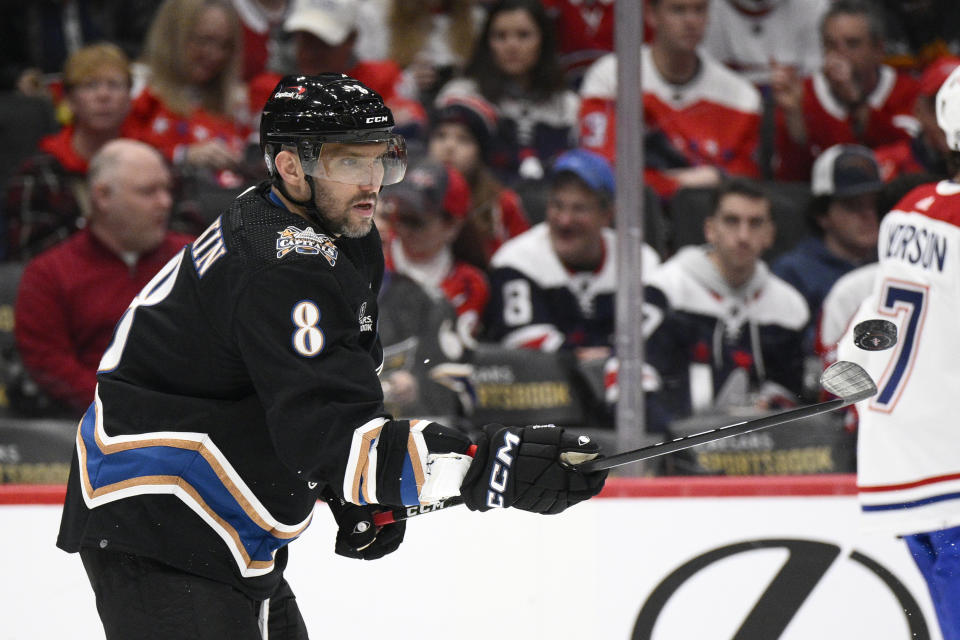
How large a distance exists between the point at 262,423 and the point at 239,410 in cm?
4

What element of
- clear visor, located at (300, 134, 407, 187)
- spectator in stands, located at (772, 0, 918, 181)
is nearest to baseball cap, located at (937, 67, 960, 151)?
clear visor, located at (300, 134, 407, 187)

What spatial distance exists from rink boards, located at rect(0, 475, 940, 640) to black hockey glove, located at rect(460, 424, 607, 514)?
101 centimetres

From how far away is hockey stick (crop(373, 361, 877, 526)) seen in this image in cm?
191

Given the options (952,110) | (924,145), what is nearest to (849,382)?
(952,110)

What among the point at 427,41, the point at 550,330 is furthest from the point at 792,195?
the point at 427,41

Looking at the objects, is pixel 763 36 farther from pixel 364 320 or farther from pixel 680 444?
pixel 364 320

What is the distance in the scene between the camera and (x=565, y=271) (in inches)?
154

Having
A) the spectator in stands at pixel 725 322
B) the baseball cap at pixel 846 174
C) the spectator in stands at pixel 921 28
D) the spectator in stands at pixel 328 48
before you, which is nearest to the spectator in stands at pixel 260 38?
the spectator in stands at pixel 328 48

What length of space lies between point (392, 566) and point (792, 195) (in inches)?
78.9

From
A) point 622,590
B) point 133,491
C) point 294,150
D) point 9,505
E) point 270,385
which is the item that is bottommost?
point 622,590

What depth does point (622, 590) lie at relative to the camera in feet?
9.31

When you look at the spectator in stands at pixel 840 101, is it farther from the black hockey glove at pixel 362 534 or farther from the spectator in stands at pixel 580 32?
the black hockey glove at pixel 362 534

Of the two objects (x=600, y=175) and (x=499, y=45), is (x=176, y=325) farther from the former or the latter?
(x=499, y=45)

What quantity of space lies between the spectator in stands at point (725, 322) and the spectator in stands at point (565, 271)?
0.17 metres
